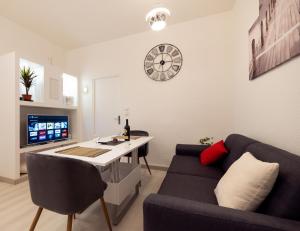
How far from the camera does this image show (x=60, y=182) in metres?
1.08

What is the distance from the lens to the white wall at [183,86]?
286 cm

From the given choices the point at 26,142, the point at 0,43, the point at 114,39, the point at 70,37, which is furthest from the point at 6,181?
the point at 114,39

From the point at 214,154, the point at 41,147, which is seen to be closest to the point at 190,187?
the point at 214,154

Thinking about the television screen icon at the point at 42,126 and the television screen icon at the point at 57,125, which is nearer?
the television screen icon at the point at 42,126

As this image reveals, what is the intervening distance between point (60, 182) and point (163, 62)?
2.78 meters

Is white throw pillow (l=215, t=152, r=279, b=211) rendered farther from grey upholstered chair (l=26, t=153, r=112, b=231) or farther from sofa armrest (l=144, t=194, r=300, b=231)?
grey upholstered chair (l=26, t=153, r=112, b=231)

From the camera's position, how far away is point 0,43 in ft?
9.35

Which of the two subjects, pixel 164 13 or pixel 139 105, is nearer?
pixel 164 13

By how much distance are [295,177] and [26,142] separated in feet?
11.8

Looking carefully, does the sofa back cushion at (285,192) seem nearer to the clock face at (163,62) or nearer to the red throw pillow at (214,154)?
the red throw pillow at (214,154)

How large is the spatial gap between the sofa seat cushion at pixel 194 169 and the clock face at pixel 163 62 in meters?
1.76

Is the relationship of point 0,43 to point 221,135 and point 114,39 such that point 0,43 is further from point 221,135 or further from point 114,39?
point 221,135

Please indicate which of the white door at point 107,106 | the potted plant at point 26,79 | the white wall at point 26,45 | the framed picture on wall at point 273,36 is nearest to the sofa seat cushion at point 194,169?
the framed picture on wall at point 273,36

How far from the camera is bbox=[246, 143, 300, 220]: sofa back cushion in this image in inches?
30.0
